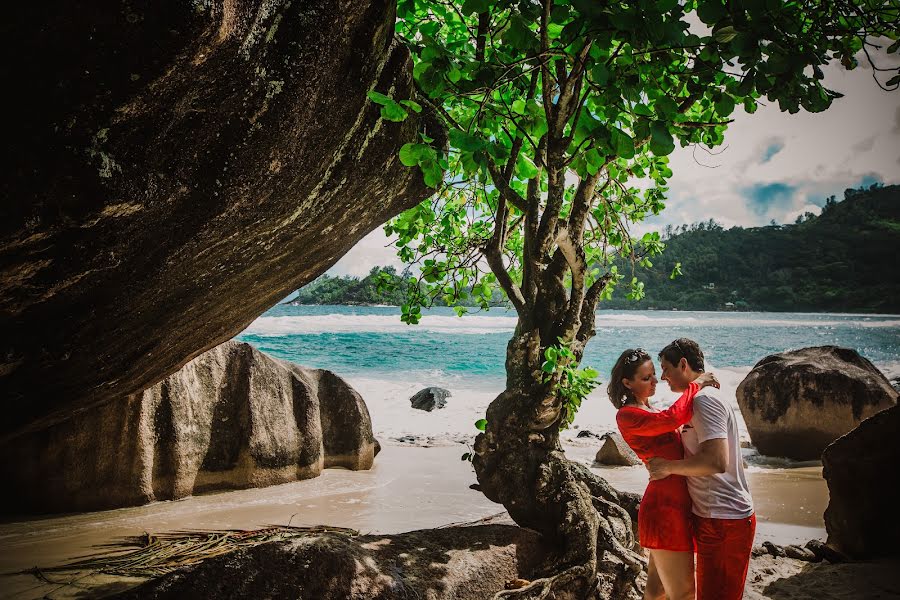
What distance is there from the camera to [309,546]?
278cm

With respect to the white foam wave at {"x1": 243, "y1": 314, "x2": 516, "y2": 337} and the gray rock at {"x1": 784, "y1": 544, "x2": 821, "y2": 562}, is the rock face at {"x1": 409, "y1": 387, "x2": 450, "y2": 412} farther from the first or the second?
the white foam wave at {"x1": 243, "y1": 314, "x2": 516, "y2": 337}

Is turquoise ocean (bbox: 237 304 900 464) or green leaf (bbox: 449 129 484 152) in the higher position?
green leaf (bbox: 449 129 484 152)

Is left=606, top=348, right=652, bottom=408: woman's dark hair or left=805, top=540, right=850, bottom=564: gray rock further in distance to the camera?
left=805, top=540, right=850, bottom=564: gray rock

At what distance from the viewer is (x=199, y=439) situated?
5891 millimetres

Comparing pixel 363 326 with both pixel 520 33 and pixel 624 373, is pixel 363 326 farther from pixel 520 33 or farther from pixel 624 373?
pixel 520 33

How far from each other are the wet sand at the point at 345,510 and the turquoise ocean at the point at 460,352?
11.8 ft

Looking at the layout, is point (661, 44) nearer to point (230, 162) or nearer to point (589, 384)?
point (230, 162)

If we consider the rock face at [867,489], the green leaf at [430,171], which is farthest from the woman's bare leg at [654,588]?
the green leaf at [430,171]

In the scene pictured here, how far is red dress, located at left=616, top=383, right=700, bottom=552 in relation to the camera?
9.98 feet

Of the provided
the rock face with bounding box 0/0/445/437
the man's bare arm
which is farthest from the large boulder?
the rock face with bounding box 0/0/445/437

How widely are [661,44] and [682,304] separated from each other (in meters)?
103

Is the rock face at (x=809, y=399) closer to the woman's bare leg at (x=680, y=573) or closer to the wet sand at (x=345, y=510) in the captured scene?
the wet sand at (x=345, y=510)

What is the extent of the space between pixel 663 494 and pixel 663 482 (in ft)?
0.25

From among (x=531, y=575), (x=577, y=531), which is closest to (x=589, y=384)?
(x=577, y=531)
